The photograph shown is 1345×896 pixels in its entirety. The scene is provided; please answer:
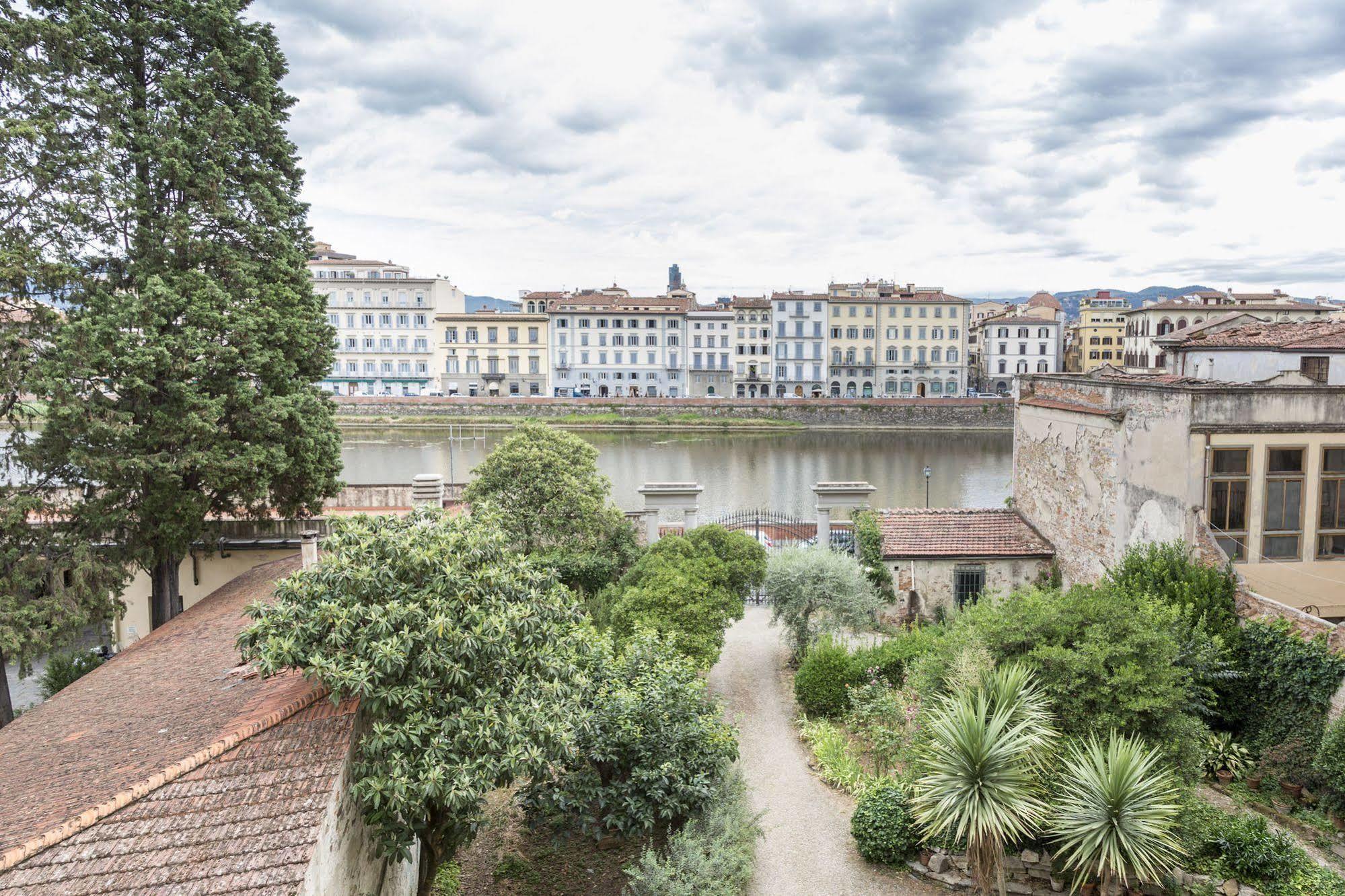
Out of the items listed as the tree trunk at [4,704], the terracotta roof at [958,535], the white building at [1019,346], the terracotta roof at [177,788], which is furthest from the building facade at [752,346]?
the terracotta roof at [177,788]

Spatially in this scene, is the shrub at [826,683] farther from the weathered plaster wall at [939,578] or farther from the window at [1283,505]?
the window at [1283,505]

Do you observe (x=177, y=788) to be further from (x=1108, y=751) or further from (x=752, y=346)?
(x=752, y=346)

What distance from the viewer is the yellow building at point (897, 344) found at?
244 ft

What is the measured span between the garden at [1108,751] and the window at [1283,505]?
1.83 m

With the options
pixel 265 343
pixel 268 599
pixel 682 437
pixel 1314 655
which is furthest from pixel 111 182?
pixel 682 437

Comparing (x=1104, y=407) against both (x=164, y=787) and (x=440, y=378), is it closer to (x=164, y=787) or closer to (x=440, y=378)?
(x=164, y=787)

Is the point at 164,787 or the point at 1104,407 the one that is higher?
the point at 1104,407

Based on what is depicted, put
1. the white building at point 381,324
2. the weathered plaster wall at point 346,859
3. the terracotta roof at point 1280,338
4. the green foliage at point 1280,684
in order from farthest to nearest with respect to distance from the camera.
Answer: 1. the white building at point 381,324
2. the terracotta roof at point 1280,338
3. the green foliage at point 1280,684
4. the weathered plaster wall at point 346,859

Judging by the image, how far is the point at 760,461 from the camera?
166 feet

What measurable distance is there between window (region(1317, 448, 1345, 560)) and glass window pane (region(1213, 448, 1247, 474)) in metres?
1.53

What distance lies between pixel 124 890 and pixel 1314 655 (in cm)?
1316

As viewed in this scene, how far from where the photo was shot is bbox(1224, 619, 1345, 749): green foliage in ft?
33.4

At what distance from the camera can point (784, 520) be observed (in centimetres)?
2844

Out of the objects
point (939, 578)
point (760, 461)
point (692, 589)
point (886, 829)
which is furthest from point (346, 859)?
point (760, 461)
